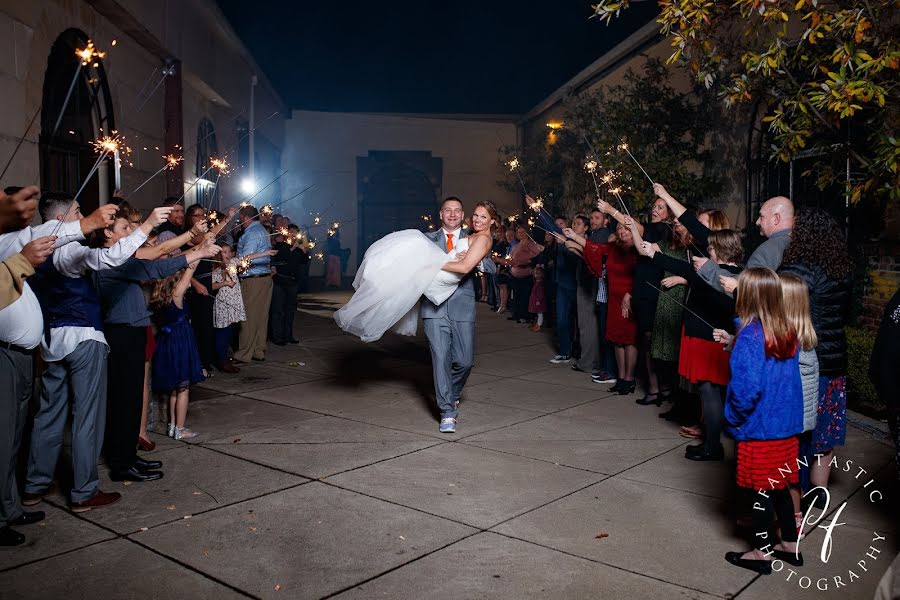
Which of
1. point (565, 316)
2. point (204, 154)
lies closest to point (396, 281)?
point (565, 316)

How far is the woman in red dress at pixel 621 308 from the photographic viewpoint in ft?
27.4

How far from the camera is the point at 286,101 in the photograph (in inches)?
1110

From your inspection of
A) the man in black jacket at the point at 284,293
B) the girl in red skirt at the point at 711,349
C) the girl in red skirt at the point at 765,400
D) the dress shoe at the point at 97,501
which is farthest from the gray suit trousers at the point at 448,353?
the man in black jacket at the point at 284,293

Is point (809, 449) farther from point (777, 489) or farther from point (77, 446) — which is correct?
point (77, 446)

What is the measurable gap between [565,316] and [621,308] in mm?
2377

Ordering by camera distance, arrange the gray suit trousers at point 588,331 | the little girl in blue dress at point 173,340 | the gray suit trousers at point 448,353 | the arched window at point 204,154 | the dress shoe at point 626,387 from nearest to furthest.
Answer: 1. the little girl in blue dress at point 173,340
2. the gray suit trousers at point 448,353
3. the dress shoe at point 626,387
4. the gray suit trousers at point 588,331
5. the arched window at point 204,154

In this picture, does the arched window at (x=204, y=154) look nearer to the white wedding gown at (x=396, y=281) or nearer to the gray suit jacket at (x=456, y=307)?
the white wedding gown at (x=396, y=281)

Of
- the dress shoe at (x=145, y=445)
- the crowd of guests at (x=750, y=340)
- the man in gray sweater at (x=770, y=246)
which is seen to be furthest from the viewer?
the dress shoe at (x=145, y=445)

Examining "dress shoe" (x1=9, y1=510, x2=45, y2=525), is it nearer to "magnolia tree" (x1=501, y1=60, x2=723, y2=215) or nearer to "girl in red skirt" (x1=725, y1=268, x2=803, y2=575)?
"girl in red skirt" (x1=725, y1=268, x2=803, y2=575)

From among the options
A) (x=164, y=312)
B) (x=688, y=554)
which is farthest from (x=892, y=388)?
(x=164, y=312)

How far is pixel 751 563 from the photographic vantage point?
4.14m

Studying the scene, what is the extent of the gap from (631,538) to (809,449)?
1282 mm

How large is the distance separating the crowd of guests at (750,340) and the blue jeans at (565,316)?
1378 mm

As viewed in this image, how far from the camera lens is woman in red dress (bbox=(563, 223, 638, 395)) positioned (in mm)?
8352
